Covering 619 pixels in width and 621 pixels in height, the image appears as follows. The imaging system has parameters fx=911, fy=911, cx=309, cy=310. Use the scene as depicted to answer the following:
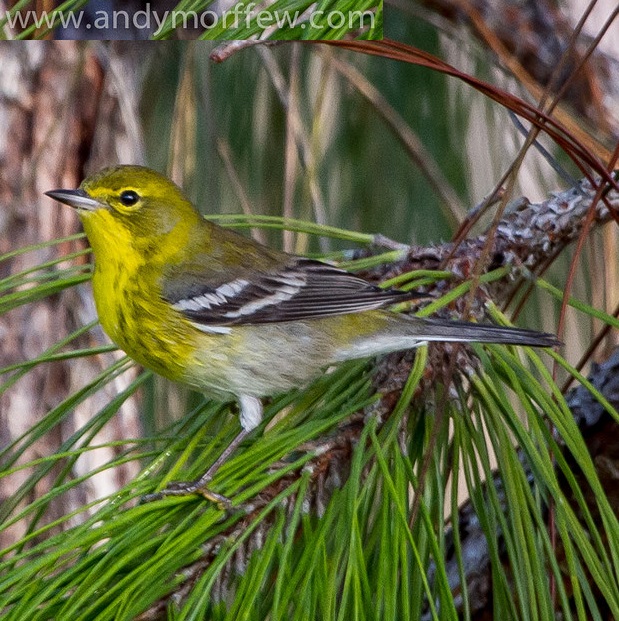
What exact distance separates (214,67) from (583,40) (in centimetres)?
99

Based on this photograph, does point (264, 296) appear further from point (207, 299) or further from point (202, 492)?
point (202, 492)

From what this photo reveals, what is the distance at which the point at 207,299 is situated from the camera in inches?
76.7

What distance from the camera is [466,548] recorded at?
1704 mm

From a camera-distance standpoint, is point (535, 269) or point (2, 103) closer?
point (535, 269)

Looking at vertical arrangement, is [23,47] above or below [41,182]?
above

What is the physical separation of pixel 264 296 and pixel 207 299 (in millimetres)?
128

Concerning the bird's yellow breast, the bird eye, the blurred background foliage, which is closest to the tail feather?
the blurred background foliage

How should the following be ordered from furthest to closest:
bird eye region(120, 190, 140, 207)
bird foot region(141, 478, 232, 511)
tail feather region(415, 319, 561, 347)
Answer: bird eye region(120, 190, 140, 207) < tail feather region(415, 319, 561, 347) < bird foot region(141, 478, 232, 511)

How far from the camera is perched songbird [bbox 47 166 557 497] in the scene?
184 centimetres

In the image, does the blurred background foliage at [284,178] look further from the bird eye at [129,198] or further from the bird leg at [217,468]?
the bird eye at [129,198]

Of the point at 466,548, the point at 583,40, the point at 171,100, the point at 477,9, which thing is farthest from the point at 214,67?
the point at 466,548

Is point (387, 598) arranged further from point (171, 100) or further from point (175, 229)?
point (171, 100)

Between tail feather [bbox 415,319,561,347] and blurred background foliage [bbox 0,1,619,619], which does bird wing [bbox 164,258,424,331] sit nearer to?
blurred background foliage [bbox 0,1,619,619]

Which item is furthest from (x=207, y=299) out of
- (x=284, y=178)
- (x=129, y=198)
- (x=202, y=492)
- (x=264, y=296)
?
(x=202, y=492)
